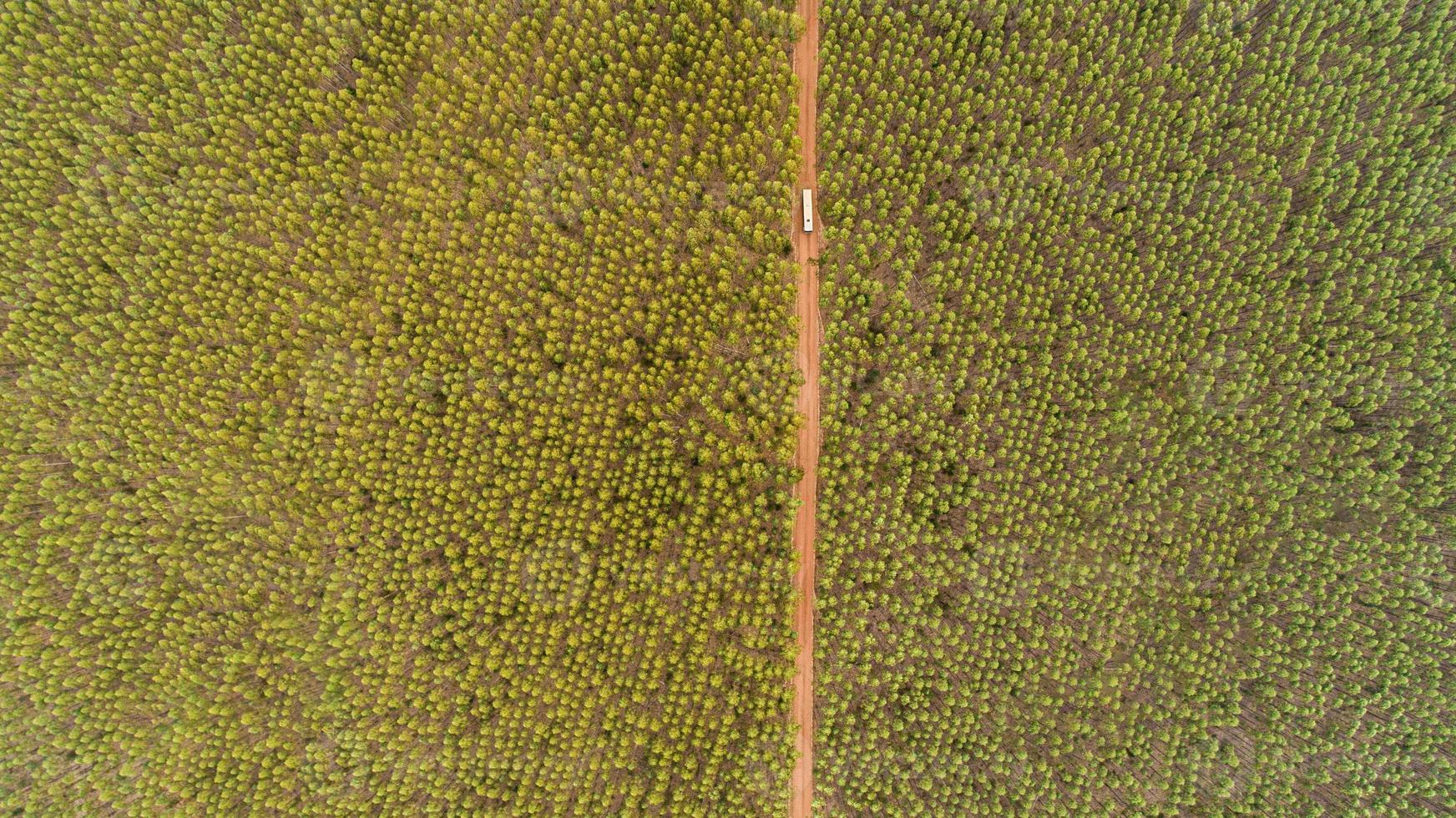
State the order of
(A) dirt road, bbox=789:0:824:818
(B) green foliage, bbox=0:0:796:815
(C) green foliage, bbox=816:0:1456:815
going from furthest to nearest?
(A) dirt road, bbox=789:0:824:818 < (C) green foliage, bbox=816:0:1456:815 < (B) green foliage, bbox=0:0:796:815

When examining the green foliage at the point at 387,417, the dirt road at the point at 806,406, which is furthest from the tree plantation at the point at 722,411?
the dirt road at the point at 806,406

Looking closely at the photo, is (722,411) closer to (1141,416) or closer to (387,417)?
(387,417)

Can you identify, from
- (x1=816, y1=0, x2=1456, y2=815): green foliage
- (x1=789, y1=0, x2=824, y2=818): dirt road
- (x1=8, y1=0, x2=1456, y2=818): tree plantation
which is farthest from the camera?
(x1=789, y1=0, x2=824, y2=818): dirt road

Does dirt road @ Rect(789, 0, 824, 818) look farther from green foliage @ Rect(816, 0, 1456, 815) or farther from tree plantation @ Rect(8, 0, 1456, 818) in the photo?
green foliage @ Rect(816, 0, 1456, 815)

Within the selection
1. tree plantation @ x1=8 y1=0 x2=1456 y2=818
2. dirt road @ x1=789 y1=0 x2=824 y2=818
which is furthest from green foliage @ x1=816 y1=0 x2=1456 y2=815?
dirt road @ x1=789 y1=0 x2=824 y2=818

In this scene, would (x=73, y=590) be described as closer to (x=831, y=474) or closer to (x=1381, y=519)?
(x=831, y=474)

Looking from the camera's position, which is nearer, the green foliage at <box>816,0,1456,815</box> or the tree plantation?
the tree plantation

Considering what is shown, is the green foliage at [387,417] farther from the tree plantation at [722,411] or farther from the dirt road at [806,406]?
the dirt road at [806,406]
